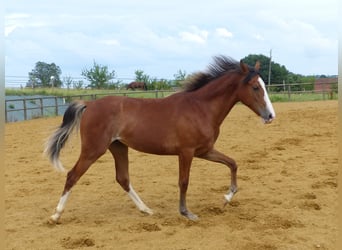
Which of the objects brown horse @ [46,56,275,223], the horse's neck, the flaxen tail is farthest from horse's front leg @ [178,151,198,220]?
the flaxen tail

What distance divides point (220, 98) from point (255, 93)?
1.48 ft

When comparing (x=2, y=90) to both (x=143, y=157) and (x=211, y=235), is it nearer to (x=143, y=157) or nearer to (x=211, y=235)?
(x=211, y=235)

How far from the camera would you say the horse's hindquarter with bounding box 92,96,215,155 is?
4992 millimetres

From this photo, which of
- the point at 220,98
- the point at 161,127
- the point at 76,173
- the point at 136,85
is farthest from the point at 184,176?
the point at 136,85

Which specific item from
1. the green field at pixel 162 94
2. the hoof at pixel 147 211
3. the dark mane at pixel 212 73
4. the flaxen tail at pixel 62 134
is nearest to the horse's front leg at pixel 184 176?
the hoof at pixel 147 211

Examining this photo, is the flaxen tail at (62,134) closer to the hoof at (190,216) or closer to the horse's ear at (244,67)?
the hoof at (190,216)

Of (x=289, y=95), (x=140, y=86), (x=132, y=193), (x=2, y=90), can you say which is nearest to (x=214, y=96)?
(x=132, y=193)

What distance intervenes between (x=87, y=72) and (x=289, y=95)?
16423 millimetres

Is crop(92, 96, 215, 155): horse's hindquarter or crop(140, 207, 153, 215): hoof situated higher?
crop(92, 96, 215, 155): horse's hindquarter

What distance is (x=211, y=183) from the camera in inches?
262

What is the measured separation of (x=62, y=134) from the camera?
5211 millimetres

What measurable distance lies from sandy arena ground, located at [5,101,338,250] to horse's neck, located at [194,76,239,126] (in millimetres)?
1194

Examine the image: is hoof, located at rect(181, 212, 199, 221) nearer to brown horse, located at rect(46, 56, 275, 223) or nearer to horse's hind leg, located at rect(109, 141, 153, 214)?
brown horse, located at rect(46, 56, 275, 223)

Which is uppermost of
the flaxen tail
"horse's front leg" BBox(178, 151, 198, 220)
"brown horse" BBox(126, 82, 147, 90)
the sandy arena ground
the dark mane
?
"brown horse" BBox(126, 82, 147, 90)
